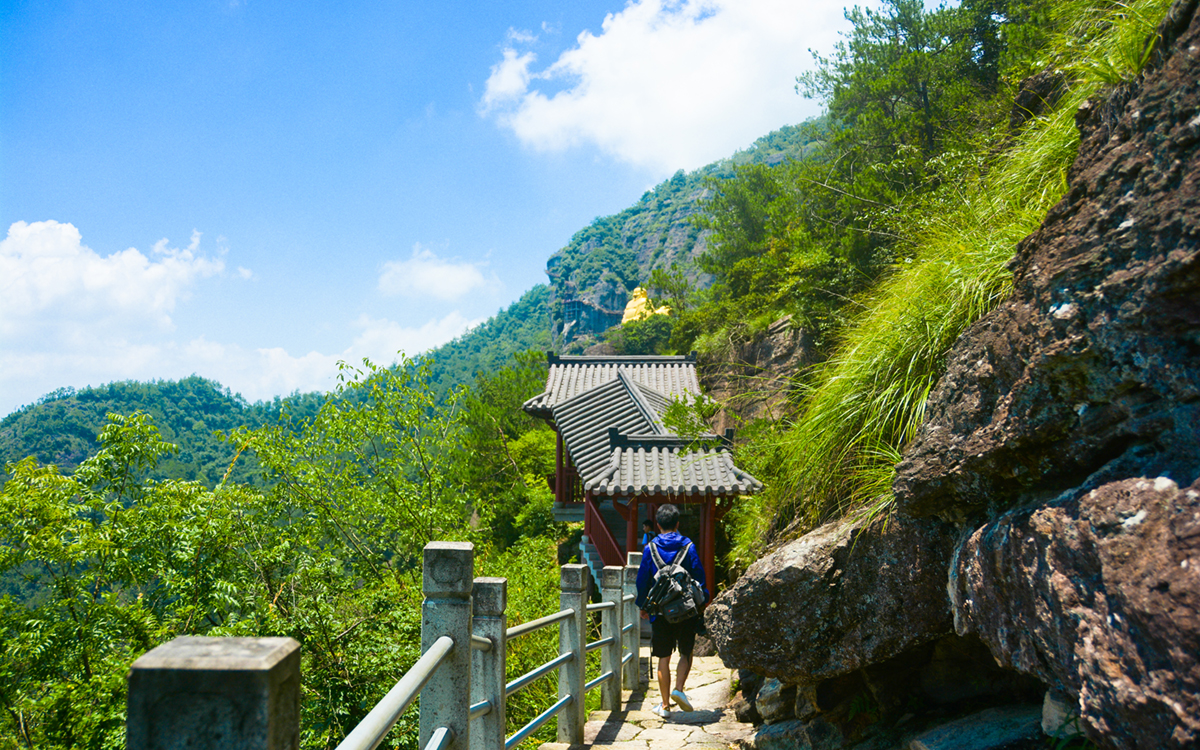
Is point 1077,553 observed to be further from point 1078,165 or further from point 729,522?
point 729,522

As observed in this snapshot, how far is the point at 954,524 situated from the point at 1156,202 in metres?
1.68

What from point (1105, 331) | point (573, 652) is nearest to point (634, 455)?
point (573, 652)

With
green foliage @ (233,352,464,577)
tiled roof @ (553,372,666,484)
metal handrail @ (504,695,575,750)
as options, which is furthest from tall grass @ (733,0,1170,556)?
green foliage @ (233,352,464,577)

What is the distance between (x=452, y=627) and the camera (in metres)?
2.37

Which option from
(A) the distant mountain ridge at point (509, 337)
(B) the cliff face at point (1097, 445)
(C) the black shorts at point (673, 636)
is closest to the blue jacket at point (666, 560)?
(C) the black shorts at point (673, 636)

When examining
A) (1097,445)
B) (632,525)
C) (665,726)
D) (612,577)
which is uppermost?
(1097,445)

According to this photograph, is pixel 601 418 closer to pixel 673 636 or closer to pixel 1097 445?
pixel 673 636

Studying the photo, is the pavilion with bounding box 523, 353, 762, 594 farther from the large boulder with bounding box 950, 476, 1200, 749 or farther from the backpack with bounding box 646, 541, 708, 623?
the large boulder with bounding box 950, 476, 1200, 749

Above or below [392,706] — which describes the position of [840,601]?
below

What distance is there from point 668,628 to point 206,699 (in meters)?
5.07

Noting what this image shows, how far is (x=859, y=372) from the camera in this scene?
4.25 metres

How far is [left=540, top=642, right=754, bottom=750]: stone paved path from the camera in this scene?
457 centimetres

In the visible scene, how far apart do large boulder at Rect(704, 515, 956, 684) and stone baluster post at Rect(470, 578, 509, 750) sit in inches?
66.3

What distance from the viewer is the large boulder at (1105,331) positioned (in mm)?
1871
